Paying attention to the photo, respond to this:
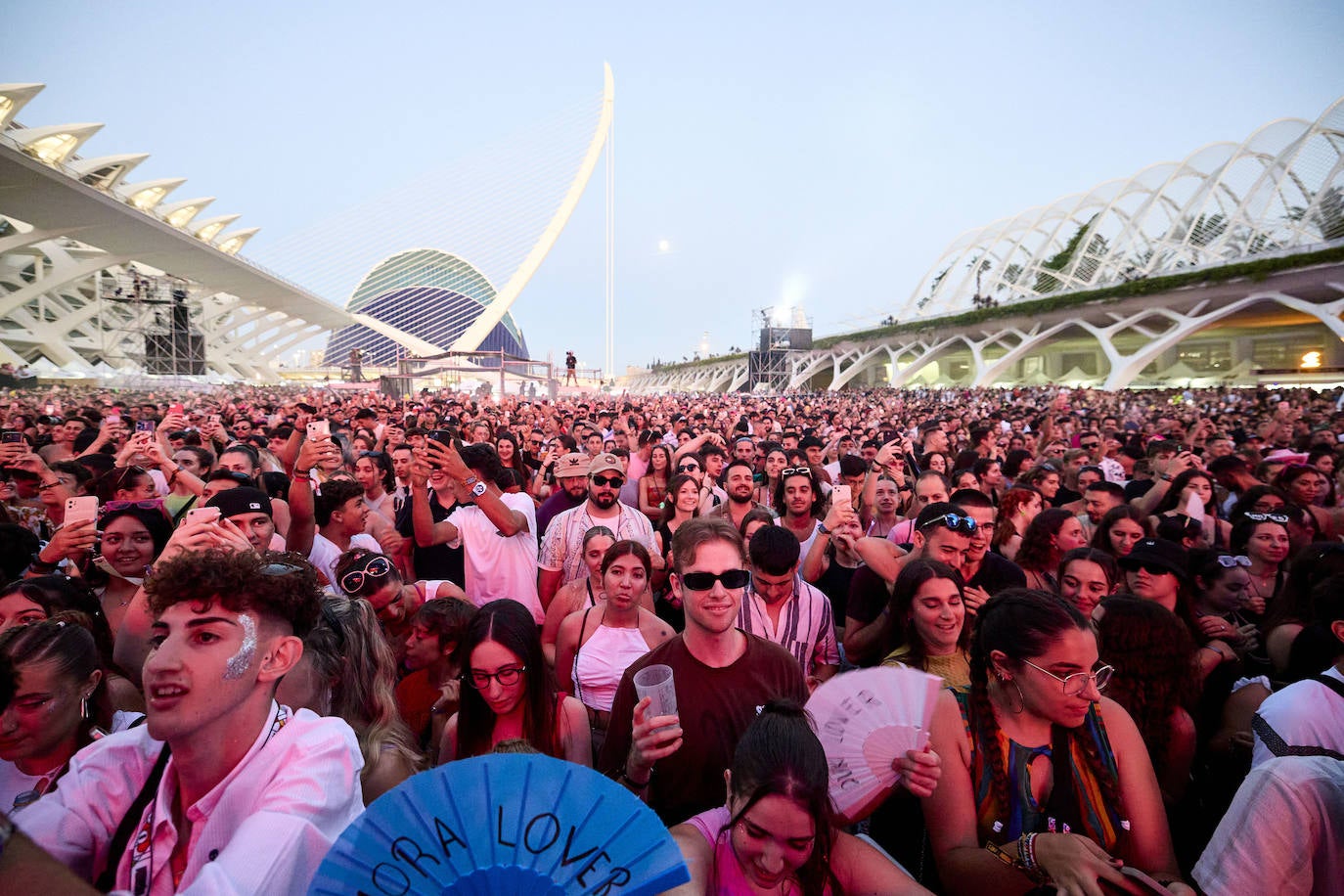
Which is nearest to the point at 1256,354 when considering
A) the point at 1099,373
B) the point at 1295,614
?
the point at 1099,373

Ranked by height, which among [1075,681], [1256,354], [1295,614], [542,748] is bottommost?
[542,748]

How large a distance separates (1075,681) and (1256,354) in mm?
48589

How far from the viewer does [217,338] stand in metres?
50.8

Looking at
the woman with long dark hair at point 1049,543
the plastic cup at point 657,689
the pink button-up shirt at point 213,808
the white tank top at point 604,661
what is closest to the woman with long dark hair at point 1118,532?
the woman with long dark hair at point 1049,543

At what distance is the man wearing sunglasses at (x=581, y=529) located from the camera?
406 cm

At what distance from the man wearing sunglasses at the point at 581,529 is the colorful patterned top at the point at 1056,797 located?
2454mm

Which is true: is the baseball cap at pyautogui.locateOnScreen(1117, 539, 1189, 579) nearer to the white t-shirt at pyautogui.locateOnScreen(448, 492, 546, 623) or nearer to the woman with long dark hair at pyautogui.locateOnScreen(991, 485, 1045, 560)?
the woman with long dark hair at pyautogui.locateOnScreen(991, 485, 1045, 560)

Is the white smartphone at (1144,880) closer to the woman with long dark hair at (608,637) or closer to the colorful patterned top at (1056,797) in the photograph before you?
the colorful patterned top at (1056,797)

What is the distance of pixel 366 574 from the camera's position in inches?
110

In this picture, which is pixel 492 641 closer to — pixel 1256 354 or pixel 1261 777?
pixel 1261 777

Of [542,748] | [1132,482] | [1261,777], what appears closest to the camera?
[1261,777]

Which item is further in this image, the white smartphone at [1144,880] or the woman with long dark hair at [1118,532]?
the woman with long dark hair at [1118,532]

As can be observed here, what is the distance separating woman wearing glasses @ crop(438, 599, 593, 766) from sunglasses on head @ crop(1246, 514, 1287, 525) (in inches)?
161

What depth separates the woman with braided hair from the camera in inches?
65.2
